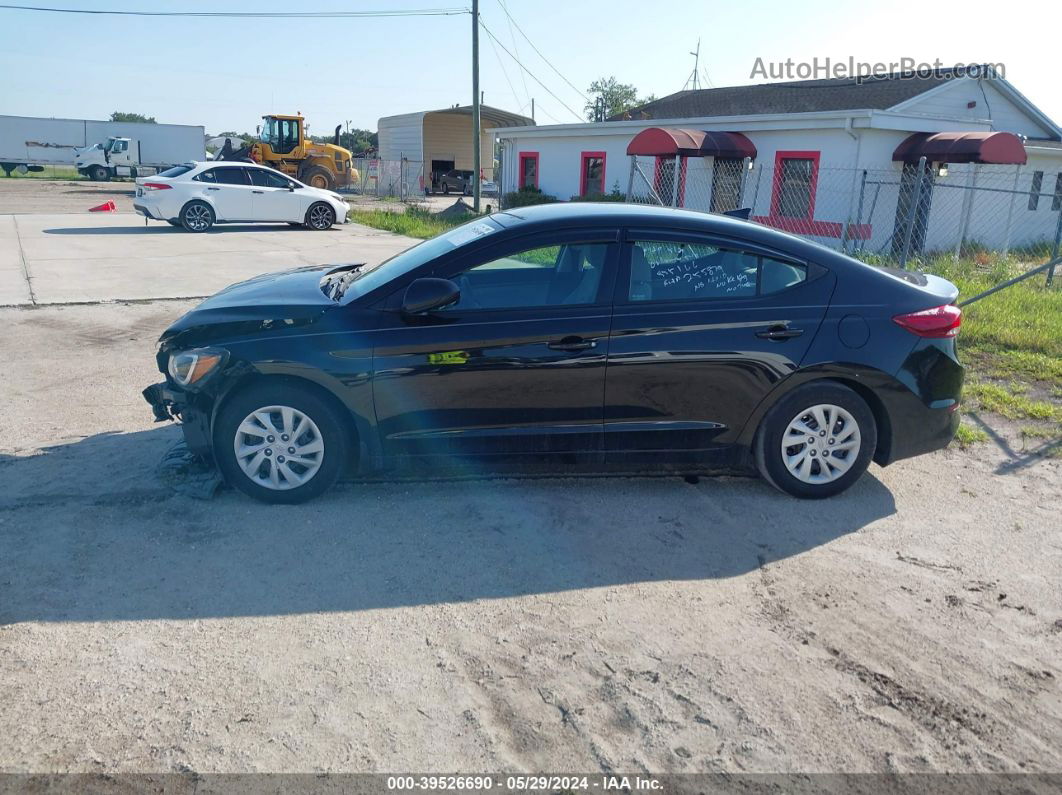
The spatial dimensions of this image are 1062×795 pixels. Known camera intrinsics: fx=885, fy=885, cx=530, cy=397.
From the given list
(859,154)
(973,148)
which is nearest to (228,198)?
(859,154)

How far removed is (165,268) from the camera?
14.0 meters

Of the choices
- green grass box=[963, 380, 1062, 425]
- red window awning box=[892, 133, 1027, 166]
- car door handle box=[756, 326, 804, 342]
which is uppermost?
red window awning box=[892, 133, 1027, 166]

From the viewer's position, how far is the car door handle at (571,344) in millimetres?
4887

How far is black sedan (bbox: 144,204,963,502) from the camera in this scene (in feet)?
15.9

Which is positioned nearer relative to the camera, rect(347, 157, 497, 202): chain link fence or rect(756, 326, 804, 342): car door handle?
rect(756, 326, 804, 342): car door handle

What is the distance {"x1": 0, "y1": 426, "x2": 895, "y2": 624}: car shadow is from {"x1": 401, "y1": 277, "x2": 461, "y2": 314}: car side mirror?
1.13 meters

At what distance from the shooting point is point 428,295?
4.75 metres

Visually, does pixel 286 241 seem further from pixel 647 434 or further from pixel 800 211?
pixel 647 434

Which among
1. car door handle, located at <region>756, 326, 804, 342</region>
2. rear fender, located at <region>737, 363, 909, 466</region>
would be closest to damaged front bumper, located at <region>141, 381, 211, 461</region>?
rear fender, located at <region>737, 363, 909, 466</region>

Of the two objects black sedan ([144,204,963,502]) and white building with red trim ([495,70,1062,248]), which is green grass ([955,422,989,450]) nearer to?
black sedan ([144,204,963,502])

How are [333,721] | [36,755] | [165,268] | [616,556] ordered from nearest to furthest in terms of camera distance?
1. [36,755]
2. [333,721]
3. [616,556]
4. [165,268]

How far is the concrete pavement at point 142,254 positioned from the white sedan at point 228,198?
0.36 metres

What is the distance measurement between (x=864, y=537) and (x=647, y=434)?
1.30 m

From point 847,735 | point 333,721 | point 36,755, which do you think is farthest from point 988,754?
point 36,755
